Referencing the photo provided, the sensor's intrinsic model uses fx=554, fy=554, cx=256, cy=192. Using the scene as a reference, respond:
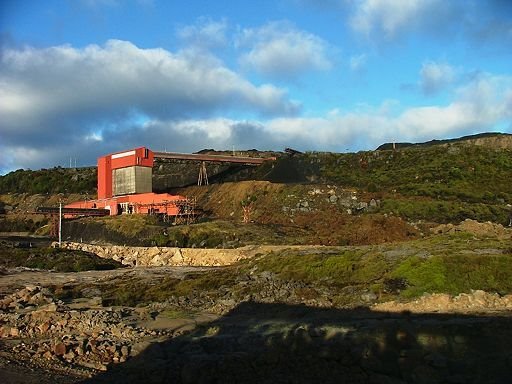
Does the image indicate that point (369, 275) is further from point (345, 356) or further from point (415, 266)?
point (345, 356)

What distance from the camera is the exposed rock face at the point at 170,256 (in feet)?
120

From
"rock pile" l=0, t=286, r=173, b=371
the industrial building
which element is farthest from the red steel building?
"rock pile" l=0, t=286, r=173, b=371

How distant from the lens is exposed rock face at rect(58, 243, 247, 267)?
36.6 m

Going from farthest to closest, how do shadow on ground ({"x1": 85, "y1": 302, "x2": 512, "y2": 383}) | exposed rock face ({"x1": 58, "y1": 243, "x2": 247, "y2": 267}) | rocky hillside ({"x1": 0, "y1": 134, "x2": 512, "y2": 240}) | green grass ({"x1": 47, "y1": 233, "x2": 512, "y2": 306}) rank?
rocky hillside ({"x1": 0, "y1": 134, "x2": 512, "y2": 240})
exposed rock face ({"x1": 58, "y1": 243, "x2": 247, "y2": 267})
green grass ({"x1": 47, "y1": 233, "x2": 512, "y2": 306})
shadow on ground ({"x1": 85, "y1": 302, "x2": 512, "y2": 383})

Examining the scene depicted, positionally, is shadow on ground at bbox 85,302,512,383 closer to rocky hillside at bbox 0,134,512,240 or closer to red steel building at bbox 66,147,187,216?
rocky hillside at bbox 0,134,512,240

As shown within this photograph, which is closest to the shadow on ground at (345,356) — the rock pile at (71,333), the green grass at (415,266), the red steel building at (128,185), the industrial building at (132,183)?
the rock pile at (71,333)

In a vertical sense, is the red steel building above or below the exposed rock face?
above

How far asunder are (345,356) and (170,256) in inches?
1119

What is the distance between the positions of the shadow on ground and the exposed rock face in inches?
846

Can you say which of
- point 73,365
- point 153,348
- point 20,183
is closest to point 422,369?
point 153,348

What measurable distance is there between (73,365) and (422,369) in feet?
27.8

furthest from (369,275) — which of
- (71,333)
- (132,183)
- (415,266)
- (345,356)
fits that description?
(132,183)

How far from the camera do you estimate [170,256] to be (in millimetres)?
39281

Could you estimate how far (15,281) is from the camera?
3169 cm
